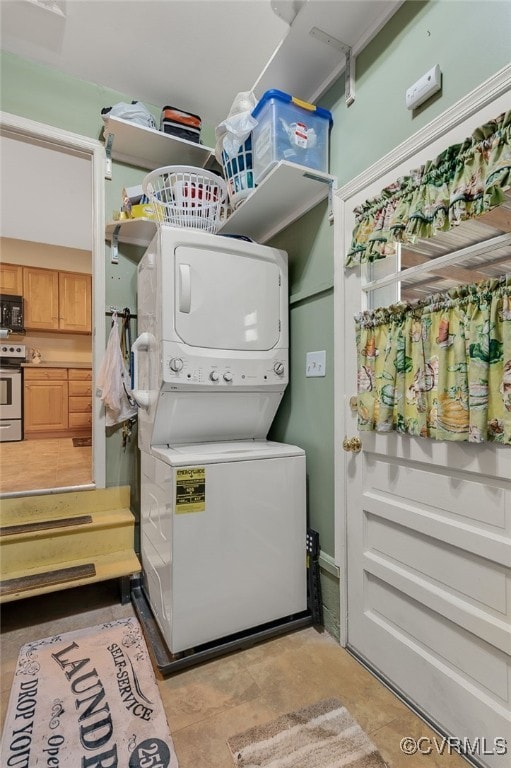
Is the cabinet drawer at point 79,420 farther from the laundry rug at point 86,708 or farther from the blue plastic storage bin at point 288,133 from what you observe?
the blue plastic storage bin at point 288,133

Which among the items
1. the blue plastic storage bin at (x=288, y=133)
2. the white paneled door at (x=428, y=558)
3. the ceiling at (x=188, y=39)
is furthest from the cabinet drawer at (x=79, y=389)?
the white paneled door at (x=428, y=558)

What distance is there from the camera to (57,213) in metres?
4.04

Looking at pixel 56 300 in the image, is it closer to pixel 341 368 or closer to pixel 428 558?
pixel 341 368

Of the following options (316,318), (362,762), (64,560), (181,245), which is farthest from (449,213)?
(64,560)

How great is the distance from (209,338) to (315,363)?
522mm

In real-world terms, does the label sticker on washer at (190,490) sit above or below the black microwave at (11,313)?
below

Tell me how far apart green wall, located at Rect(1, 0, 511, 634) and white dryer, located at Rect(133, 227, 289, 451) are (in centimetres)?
14

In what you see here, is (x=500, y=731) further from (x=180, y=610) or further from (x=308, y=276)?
(x=308, y=276)

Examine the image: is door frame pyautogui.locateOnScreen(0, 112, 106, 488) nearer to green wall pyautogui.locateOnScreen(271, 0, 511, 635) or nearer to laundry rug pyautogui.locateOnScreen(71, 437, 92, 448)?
green wall pyautogui.locateOnScreen(271, 0, 511, 635)

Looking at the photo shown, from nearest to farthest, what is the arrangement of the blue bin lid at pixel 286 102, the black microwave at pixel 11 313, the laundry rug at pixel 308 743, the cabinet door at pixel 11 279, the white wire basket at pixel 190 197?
the laundry rug at pixel 308 743
the blue bin lid at pixel 286 102
the white wire basket at pixel 190 197
the black microwave at pixel 11 313
the cabinet door at pixel 11 279

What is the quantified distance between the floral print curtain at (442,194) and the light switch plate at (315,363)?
1.54 ft

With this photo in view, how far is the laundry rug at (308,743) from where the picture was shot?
1.10m

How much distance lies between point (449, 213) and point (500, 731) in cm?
147

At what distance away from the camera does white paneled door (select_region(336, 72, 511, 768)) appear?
106 centimetres
